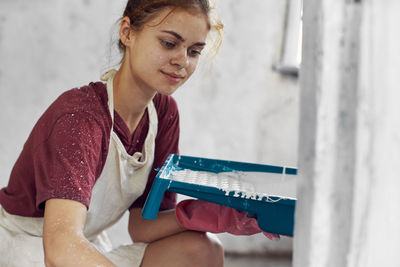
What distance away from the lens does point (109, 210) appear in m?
1.03

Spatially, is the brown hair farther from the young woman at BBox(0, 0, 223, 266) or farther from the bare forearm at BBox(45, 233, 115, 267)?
the bare forearm at BBox(45, 233, 115, 267)

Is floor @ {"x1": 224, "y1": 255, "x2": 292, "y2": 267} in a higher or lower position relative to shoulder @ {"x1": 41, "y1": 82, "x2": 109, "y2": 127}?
lower

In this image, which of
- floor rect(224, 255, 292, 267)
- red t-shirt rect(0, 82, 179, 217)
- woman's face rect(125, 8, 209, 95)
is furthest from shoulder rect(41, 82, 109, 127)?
floor rect(224, 255, 292, 267)

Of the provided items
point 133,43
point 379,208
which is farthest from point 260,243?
point 379,208

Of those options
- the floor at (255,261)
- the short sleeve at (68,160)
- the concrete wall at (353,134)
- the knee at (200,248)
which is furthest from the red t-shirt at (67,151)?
the floor at (255,261)

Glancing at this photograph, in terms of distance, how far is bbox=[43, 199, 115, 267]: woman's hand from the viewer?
2.21 ft

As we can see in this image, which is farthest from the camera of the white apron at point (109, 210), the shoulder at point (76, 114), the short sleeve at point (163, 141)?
the short sleeve at point (163, 141)

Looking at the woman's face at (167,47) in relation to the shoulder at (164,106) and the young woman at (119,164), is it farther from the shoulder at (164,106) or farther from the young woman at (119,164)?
the shoulder at (164,106)

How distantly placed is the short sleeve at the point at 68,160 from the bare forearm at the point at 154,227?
25 centimetres

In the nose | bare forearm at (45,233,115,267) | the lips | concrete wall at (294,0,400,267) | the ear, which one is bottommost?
bare forearm at (45,233,115,267)

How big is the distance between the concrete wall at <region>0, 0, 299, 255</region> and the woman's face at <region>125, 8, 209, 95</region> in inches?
23.2

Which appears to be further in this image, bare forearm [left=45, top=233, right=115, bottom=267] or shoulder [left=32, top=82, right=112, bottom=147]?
shoulder [left=32, top=82, right=112, bottom=147]

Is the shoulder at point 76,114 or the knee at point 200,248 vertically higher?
the shoulder at point 76,114

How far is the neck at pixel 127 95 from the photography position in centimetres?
94
